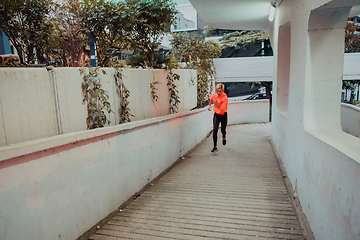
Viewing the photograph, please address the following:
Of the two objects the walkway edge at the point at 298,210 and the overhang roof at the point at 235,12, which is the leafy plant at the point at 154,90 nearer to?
the overhang roof at the point at 235,12

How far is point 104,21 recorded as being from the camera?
4559 mm

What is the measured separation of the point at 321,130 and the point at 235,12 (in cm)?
558

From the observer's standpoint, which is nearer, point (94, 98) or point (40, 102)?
point (40, 102)

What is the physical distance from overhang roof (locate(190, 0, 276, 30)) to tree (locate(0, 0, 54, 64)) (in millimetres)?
3685

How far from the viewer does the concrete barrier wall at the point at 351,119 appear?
7.54 metres

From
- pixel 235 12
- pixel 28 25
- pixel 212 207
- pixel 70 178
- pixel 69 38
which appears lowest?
pixel 212 207

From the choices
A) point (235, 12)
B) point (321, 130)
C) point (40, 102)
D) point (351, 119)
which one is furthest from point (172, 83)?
point (351, 119)

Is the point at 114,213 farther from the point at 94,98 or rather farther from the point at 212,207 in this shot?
the point at 94,98

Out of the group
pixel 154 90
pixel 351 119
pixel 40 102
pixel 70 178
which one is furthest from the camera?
pixel 351 119

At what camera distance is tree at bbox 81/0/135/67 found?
175 inches

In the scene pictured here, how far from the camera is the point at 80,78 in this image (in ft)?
10.9

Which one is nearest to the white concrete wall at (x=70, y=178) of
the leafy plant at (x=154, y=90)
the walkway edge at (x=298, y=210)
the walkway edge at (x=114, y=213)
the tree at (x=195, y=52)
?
the walkway edge at (x=114, y=213)

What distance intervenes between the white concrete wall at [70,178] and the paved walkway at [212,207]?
34 centimetres

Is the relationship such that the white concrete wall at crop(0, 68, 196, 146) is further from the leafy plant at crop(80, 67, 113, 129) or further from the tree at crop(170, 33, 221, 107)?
the tree at crop(170, 33, 221, 107)
